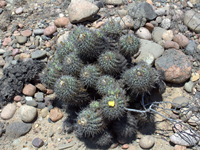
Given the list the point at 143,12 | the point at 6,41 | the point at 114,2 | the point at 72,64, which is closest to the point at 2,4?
the point at 6,41

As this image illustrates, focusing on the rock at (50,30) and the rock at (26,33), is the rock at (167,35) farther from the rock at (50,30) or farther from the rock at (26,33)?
the rock at (26,33)

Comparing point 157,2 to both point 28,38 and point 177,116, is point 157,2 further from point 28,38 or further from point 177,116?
point 28,38

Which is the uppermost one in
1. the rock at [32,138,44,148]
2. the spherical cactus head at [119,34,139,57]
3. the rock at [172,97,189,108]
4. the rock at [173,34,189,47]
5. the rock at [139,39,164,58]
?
the spherical cactus head at [119,34,139,57]

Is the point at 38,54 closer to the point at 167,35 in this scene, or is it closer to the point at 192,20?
the point at 167,35

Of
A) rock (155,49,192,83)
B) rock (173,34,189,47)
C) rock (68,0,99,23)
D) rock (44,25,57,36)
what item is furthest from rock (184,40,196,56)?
rock (44,25,57,36)

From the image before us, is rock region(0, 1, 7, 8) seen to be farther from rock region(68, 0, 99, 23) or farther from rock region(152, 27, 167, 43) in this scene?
rock region(152, 27, 167, 43)

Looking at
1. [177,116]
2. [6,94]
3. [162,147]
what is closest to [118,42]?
[177,116]

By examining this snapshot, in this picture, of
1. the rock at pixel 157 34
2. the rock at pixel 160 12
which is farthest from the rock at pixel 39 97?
the rock at pixel 160 12
